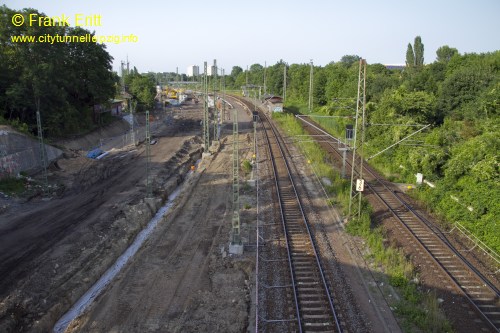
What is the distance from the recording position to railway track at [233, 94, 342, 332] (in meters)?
13.0

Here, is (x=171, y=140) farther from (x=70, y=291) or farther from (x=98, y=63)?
(x=70, y=291)

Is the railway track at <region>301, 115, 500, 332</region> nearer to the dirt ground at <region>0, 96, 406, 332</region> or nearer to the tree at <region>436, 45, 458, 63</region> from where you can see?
the dirt ground at <region>0, 96, 406, 332</region>

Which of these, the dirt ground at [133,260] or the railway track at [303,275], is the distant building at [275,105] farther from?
the railway track at [303,275]

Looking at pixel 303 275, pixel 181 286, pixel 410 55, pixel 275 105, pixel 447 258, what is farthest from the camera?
pixel 410 55

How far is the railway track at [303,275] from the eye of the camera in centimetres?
1300

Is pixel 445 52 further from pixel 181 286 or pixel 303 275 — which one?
pixel 181 286

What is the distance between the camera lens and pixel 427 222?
70.1 ft

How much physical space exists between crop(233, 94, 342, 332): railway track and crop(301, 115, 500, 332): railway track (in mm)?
5050

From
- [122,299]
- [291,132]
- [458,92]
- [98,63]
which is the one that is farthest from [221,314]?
[98,63]

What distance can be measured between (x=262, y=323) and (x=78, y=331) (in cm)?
651

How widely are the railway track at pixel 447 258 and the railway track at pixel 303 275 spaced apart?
5.05 m

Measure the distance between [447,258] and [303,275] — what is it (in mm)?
Result: 6797

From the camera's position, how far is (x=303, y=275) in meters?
16.0

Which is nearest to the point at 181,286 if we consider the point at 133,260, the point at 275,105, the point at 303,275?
the point at 133,260
